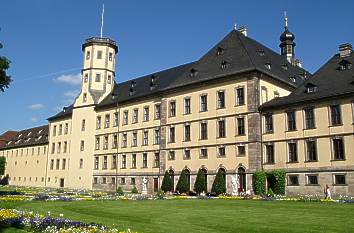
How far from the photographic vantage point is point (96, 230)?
1227 cm

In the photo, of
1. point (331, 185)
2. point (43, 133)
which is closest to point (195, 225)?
point (331, 185)

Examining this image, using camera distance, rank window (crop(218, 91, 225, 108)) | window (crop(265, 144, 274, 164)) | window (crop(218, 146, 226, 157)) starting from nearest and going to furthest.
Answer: window (crop(265, 144, 274, 164)) < window (crop(218, 146, 226, 157)) < window (crop(218, 91, 225, 108))

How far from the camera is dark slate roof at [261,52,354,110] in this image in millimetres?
A: 35844

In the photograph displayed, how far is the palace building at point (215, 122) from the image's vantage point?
120 ft

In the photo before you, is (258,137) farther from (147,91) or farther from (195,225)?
(195,225)

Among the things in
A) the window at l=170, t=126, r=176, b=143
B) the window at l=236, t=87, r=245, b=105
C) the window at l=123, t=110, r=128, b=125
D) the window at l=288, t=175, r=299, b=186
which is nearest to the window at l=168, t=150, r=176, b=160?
the window at l=170, t=126, r=176, b=143

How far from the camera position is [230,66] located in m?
44.6

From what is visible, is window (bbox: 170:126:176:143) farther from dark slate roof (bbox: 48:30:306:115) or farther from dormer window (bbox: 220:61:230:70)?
dormer window (bbox: 220:61:230:70)

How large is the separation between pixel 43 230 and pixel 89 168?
50.5 m

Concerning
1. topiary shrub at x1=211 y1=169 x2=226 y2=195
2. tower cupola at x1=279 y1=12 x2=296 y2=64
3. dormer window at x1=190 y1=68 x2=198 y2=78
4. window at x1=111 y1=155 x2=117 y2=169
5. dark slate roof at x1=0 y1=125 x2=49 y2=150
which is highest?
tower cupola at x1=279 y1=12 x2=296 y2=64

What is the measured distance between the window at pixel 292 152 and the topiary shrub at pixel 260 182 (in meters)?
3.05

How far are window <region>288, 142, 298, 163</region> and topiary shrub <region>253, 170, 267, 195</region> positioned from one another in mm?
3050

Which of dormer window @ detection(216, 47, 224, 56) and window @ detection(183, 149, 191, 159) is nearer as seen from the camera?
window @ detection(183, 149, 191, 159)

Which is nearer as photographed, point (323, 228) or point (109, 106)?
point (323, 228)
